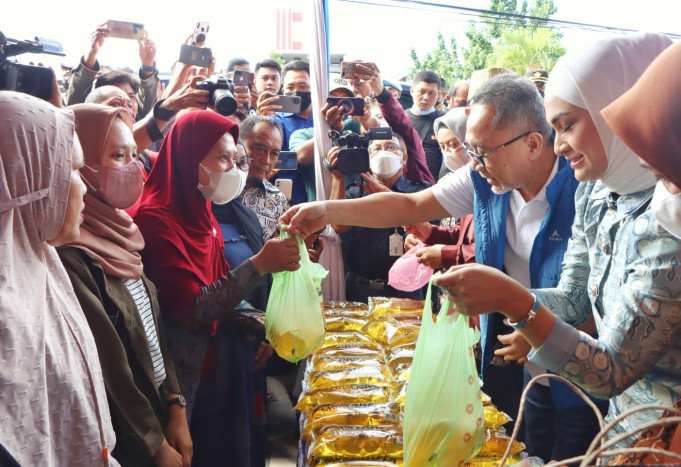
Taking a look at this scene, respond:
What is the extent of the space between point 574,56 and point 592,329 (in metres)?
0.90

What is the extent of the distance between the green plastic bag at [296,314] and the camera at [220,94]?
0.79 meters

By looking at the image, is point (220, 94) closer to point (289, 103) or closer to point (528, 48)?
point (289, 103)

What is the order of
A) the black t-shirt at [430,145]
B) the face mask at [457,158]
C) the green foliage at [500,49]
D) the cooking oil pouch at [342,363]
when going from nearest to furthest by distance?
1. the cooking oil pouch at [342,363]
2. the face mask at [457,158]
3. the black t-shirt at [430,145]
4. the green foliage at [500,49]

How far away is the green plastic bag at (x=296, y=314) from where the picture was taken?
220cm

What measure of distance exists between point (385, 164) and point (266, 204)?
83cm

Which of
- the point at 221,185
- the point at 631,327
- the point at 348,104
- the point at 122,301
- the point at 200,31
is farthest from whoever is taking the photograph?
the point at 200,31

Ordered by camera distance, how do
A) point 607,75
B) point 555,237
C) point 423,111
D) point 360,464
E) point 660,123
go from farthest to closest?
point 423,111 → point 555,237 → point 360,464 → point 607,75 → point 660,123

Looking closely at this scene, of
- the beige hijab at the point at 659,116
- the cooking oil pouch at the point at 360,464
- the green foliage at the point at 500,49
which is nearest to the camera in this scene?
the beige hijab at the point at 659,116

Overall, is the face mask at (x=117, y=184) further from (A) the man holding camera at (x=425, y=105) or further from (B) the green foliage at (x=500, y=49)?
(B) the green foliage at (x=500, y=49)

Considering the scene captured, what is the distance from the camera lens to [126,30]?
414cm

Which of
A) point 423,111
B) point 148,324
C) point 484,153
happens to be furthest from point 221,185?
Result: point 423,111

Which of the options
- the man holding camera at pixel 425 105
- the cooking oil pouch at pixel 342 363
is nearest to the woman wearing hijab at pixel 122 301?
the cooking oil pouch at pixel 342 363

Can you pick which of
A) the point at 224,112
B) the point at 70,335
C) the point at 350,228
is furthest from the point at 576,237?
the point at 350,228

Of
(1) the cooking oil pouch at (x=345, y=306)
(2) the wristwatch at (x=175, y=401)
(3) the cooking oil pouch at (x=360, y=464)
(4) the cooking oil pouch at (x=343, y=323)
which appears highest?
(3) the cooking oil pouch at (x=360, y=464)
